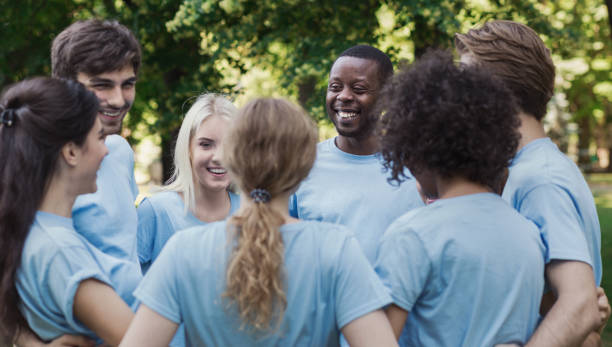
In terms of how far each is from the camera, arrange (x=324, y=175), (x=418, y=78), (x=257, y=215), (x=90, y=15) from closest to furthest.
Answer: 1. (x=257, y=215)
2. (x=418, y=78)
3. (x=324, y=175)
4. (x=90, y=15)

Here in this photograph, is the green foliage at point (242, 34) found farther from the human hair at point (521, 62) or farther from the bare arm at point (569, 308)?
the bare arm at point (569, 308)

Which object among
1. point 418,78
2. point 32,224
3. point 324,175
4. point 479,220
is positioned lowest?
point 324,175

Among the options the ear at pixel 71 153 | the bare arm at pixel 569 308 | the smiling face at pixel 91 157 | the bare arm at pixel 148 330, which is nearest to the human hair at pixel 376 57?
the bare arm at pixel 569 308

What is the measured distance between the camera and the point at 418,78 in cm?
231

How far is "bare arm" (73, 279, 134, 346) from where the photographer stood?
218cm

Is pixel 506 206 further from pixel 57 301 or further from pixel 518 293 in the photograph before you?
pixel 57 301

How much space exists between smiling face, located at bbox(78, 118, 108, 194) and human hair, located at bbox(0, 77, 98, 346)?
0.06 metres

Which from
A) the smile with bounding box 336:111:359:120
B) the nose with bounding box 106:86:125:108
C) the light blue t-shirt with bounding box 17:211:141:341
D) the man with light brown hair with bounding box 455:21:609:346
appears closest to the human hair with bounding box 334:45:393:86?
the smile with bounding box 336:111:359:120

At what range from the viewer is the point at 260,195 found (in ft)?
6.71

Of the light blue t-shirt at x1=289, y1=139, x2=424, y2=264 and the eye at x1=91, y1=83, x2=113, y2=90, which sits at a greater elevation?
the eye at x1=91, y1=83, x2=113, y2=90

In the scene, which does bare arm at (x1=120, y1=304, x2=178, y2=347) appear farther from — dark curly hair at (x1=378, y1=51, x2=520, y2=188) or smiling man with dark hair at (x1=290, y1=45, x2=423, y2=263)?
smiling man with dark hair at (x1=290, y1=45, x2=423, y2=263)

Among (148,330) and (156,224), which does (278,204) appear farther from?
(156,224)

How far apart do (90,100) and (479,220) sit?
147 cm

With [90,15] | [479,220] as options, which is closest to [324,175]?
[479,220]
